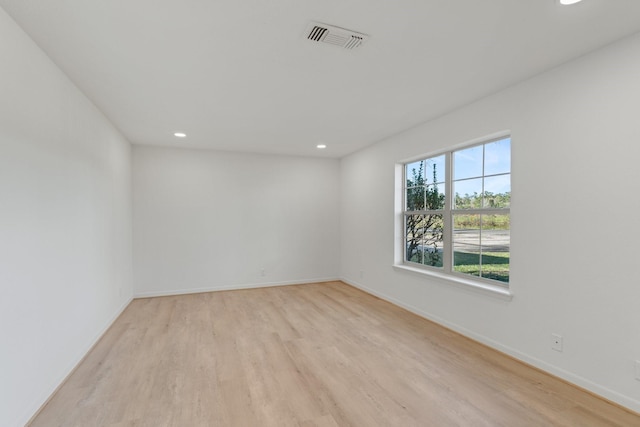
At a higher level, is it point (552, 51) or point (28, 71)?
point (552, 51)

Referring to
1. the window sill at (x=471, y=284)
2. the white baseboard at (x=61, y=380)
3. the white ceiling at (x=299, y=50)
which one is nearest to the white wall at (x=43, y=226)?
the white baseboard at (x=61, y=380)

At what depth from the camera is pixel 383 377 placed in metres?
2.35

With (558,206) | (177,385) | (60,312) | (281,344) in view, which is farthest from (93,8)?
(558,206)

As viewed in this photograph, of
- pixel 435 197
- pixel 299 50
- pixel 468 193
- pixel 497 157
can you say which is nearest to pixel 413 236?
pixel 435 197

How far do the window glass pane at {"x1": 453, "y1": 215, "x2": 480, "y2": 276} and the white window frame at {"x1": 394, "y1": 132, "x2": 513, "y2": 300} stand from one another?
5 centimetres

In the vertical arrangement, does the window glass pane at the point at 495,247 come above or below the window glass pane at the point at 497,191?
below

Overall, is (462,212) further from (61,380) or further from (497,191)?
(61,380)

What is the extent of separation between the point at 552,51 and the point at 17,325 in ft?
12.9

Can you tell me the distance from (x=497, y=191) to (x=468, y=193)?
364mm

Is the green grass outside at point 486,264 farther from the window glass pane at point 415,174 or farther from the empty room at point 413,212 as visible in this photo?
the window glass pane at point 415,174

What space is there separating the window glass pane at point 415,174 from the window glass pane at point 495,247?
1182mm

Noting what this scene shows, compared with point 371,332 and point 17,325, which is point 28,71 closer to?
point 17,325

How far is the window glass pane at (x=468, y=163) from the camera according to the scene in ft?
10.5

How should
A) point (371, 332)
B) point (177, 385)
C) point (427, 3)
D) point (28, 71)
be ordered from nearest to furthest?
point (427, 3)
point (28, 71)
point (177, 385)
point (371, 332)
